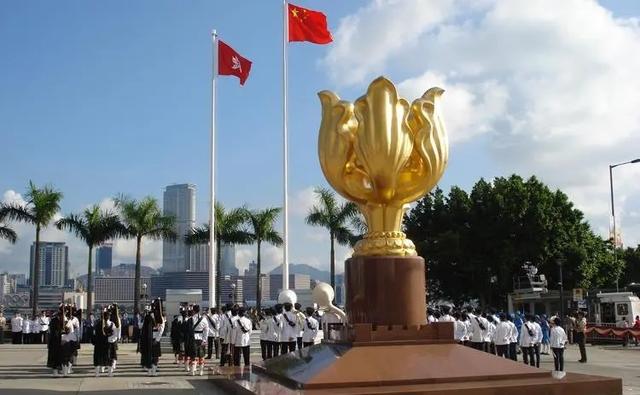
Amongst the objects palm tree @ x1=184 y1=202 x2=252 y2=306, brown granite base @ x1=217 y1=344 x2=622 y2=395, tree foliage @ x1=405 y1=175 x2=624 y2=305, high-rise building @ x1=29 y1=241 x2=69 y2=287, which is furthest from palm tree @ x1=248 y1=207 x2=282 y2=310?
high-rise building @ x1=29 y1=241 x2=69 y2=287

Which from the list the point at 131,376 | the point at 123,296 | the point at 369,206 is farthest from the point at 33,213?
the point at 123,296

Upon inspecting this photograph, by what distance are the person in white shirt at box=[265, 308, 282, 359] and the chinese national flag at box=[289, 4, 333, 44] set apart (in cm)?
988

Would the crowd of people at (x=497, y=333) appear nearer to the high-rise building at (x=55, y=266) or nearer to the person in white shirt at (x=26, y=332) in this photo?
the person in white shirt at (x=26, y=332)

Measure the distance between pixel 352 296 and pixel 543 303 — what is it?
81.5 feet

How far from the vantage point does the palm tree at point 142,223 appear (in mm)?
31047

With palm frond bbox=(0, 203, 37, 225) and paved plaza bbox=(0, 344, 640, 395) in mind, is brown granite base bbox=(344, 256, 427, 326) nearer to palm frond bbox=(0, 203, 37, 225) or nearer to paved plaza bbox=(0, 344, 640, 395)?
paved plaza bbox=(0, 344, 640, 395)

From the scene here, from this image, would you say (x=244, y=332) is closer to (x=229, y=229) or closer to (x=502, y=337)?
(x=502, y=337)

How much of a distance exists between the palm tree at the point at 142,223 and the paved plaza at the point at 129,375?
23.3ft

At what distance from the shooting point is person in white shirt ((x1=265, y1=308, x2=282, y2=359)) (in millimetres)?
16547

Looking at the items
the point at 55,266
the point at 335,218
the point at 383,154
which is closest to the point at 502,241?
the point at 335,218

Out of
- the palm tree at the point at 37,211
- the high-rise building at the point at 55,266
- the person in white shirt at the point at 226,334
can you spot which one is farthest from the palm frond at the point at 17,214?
the high-rise building at the point at 55,266

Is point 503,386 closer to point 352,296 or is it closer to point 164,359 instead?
point 352,296

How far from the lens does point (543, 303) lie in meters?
32.1

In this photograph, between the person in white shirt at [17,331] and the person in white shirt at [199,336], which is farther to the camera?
the person in white shirt at [17,331]
